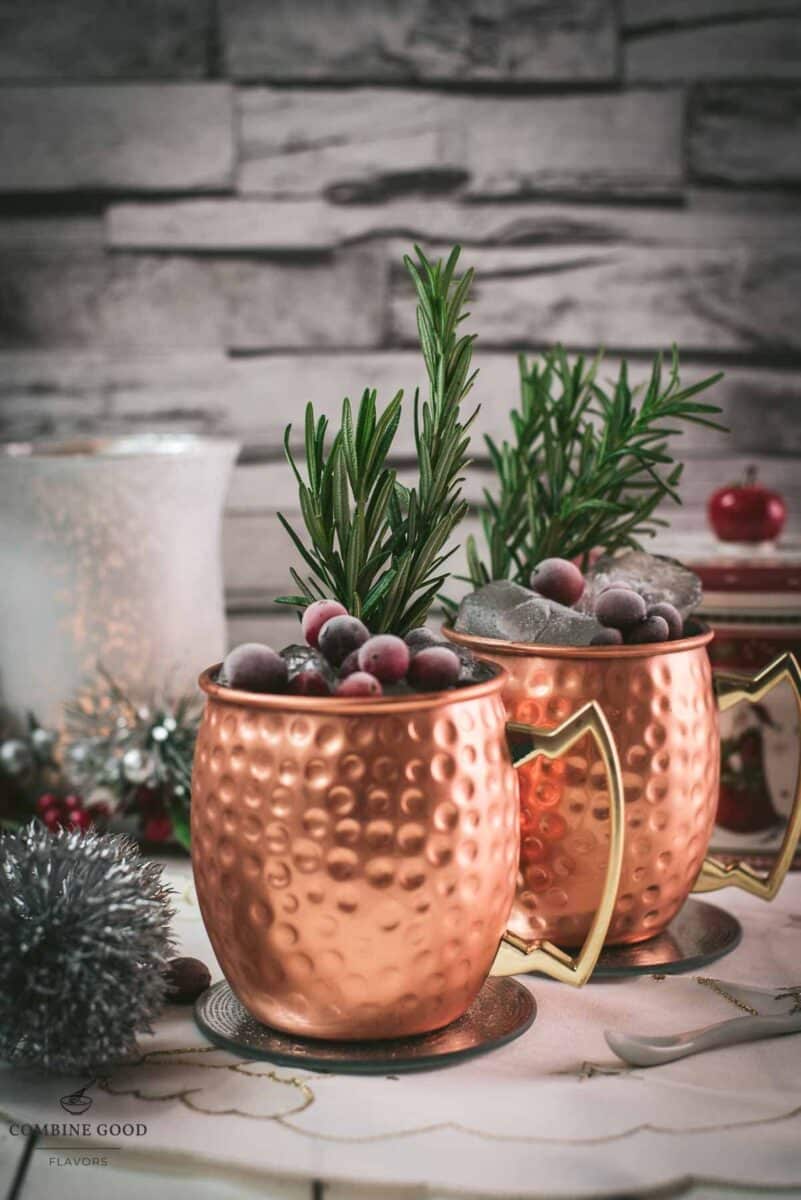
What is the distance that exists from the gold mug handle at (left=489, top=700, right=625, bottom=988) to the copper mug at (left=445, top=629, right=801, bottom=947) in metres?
0.03

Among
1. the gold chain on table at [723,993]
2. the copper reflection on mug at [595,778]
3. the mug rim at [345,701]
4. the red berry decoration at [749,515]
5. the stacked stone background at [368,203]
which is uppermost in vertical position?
the stacked stone background at [368,203]

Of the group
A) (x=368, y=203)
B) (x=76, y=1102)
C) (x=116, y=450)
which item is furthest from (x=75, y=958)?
(x=368, y=203)

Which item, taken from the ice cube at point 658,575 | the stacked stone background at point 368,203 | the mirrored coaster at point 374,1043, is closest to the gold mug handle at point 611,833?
the mirrored coaster at point 374,1043

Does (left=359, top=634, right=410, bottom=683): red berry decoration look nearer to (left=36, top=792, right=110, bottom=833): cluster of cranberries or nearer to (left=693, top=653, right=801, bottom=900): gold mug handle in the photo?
(left=693, top=653, right=801, bottom=900): gold mug handle

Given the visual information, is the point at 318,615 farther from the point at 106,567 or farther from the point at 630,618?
the point at 106,567

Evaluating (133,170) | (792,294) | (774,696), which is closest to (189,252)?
(133,170)

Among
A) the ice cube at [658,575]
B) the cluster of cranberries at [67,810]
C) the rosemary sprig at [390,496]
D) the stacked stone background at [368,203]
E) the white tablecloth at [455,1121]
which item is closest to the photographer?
the white tablecloth at [455,1121]

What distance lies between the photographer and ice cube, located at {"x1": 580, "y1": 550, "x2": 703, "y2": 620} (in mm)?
567

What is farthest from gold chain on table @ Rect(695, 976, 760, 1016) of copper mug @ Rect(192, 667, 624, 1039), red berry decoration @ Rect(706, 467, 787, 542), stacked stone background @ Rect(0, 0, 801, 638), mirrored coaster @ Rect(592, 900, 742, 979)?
stacked stone background @ Rect(0, 0, 801, 638)

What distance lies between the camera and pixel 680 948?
528mm

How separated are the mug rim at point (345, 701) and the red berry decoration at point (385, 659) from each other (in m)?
0.01

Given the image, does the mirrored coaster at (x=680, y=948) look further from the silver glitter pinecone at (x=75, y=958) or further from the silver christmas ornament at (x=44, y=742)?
the silver christmas ornament at (x=44, y=742)

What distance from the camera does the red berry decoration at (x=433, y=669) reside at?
1.37ft

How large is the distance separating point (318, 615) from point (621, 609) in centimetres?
12
